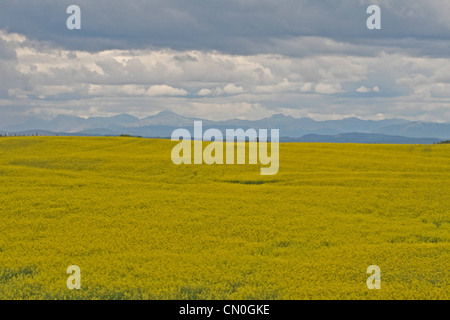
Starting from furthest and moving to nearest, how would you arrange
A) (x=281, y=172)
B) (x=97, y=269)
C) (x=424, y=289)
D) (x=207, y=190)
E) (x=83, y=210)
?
(x=281, y=172)
(x=207, y=190)
(x=83, y=210)
(x=97, y=269)
(x=424, y=289)

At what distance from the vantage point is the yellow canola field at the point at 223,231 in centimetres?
1514

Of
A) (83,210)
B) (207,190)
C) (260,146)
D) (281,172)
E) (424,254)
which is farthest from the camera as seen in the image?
(260,146)

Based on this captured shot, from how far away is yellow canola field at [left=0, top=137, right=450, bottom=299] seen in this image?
1514cm

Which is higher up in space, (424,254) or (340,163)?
(340,163)

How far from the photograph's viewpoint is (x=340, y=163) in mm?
44438

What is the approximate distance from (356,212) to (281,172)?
547 inches

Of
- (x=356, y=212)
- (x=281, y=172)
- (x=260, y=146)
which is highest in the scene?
(x=260, y=146)

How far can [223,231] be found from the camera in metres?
21.7

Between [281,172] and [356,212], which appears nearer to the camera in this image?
[356,212]
